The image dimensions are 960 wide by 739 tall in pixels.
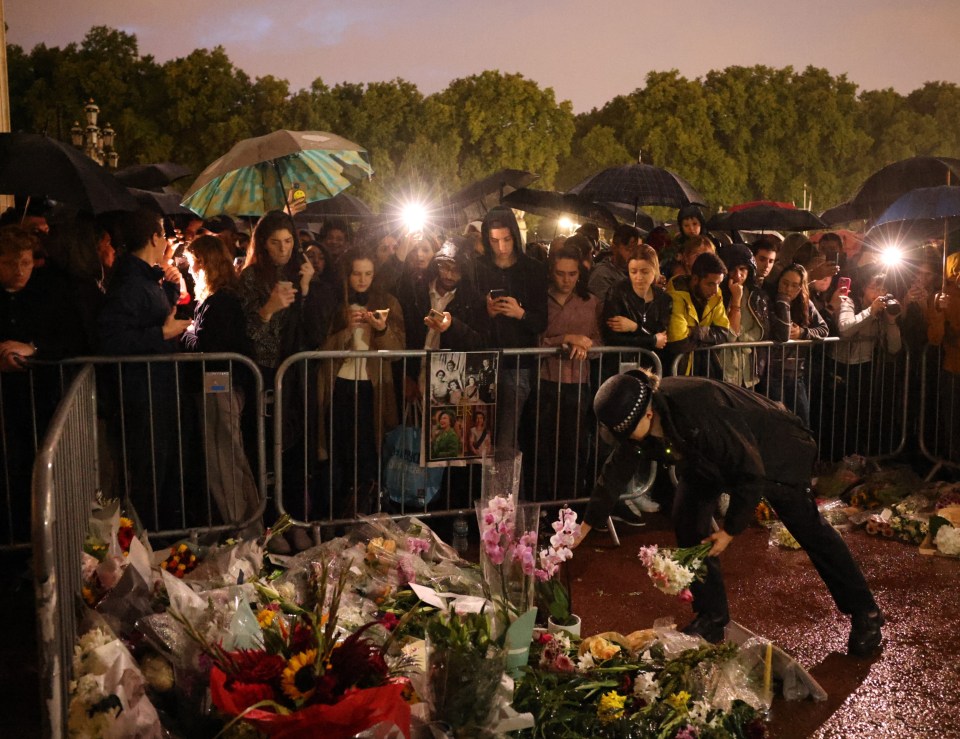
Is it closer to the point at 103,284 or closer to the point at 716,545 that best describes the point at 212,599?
the point at 716,545

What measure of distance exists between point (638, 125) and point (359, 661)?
4341 centimetres

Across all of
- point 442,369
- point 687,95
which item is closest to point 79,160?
point 442,369

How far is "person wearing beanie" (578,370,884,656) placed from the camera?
4.67m

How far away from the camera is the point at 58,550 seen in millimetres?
2979

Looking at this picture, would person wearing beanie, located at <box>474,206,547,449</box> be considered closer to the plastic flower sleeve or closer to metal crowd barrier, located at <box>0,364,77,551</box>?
the plastic flower sleeve

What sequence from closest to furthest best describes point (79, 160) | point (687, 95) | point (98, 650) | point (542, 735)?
point (98, 650) → point (542, 735) → point (79, 160) → point (687, 95)

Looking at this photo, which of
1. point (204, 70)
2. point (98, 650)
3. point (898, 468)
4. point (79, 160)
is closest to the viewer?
point (98, 650)

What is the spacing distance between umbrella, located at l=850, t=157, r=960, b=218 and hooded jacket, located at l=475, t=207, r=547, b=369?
247 inches

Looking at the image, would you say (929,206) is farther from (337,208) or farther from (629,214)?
(337,208)

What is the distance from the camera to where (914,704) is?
→ 4.53 meters

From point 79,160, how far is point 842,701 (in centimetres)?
564

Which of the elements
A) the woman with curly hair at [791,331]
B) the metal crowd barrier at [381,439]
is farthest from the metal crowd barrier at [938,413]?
the metal crowd barrier at [381,439]

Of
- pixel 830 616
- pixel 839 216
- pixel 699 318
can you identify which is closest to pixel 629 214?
pixel 839 216

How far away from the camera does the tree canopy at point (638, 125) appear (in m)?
41.4
